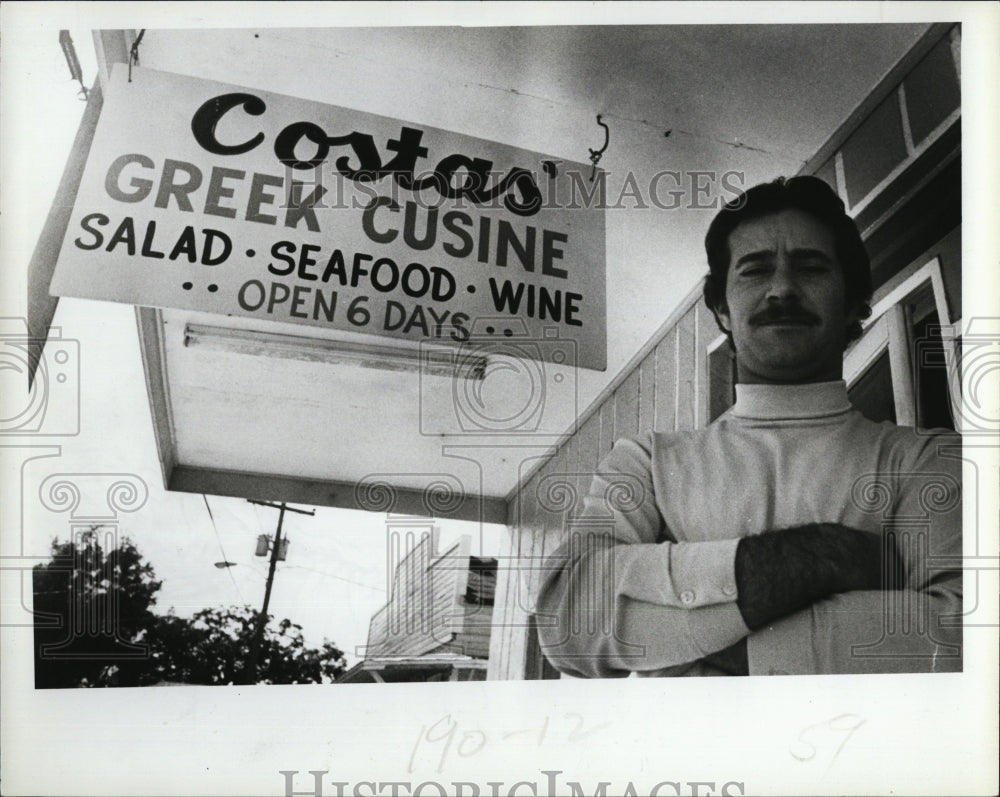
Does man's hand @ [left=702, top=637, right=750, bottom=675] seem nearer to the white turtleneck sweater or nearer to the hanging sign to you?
the white turtleneck sweater

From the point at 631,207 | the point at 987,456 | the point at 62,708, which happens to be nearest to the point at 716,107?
the point at 631,207

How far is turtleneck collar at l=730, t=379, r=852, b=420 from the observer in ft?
10.8

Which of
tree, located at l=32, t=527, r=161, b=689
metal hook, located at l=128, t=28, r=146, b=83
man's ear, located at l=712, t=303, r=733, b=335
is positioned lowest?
tree, located at l=32, t=527, r=161, b=689

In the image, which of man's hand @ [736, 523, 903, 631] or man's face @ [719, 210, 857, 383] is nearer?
man's hand @ [736, 523, 903, 631]

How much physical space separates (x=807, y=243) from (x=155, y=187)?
178 cm

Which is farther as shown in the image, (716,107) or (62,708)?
(716,107)

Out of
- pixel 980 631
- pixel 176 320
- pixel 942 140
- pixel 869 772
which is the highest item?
pixel 942 140

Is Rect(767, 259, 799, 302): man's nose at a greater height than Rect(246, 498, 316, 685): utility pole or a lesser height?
greater

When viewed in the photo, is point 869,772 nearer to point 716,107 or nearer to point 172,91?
point 716,107

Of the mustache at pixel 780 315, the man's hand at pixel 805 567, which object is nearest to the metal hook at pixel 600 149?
the mustache at pixel 780 315

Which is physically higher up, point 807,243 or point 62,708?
point 807,243

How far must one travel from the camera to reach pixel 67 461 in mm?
3174
